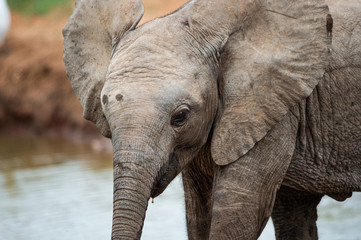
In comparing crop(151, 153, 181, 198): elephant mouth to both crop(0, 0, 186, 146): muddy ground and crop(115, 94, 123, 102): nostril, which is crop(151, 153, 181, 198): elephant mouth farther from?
crop(0, 0, 186, 146): muddy ground

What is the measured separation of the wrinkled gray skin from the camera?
129 inches

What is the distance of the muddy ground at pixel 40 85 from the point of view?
36.9 feet

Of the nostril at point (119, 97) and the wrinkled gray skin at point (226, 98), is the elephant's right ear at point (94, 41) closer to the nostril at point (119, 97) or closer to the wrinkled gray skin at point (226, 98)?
the wrinkled gray skin at point (226, 98)

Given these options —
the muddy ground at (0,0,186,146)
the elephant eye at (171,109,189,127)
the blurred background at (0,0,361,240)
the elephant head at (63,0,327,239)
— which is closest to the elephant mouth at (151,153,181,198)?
the elephant head at (63,0,327,239)

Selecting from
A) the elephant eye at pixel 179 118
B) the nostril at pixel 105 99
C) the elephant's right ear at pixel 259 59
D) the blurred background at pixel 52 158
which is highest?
the blurred background at pixel 52 158

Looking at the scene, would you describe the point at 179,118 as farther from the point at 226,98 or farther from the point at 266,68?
the point at 266,68

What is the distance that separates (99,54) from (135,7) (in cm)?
29

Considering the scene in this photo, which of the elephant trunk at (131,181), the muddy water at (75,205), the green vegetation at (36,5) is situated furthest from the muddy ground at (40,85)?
the elephant trunk at (131,181)

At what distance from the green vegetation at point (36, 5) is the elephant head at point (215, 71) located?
30.9 feet

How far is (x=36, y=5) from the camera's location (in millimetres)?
13484

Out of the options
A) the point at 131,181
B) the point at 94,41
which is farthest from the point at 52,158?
the point at 131,181

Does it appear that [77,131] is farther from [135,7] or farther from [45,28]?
[135,7]

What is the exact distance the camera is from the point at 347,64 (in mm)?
3893

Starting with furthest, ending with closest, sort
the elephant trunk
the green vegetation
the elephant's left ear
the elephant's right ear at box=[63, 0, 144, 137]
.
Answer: the green vegetation
the elephant's right ear at box=[63, 0, 144, 137]
the elephant's left ear
the elephant trunk
